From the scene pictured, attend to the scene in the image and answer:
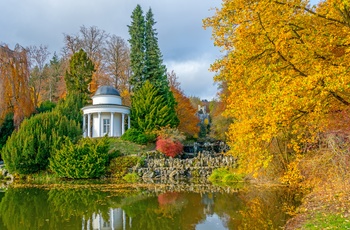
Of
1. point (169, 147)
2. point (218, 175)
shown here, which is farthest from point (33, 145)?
point (218, 175)

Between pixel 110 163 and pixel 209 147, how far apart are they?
10322mm

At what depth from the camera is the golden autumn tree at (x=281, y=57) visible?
687 centimetres

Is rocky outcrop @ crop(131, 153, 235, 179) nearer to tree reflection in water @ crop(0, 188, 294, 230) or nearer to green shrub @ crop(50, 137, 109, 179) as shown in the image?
green shrub @ crop(50, 137, 109, 179)

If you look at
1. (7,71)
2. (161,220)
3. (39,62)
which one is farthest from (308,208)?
(39,62)

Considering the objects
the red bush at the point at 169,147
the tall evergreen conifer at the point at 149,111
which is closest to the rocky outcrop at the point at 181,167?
the red bush at the point at 169,147

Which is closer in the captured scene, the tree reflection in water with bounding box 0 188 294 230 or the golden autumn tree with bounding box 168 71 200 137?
the tree reflection in water with bounding box 0 188 294 230

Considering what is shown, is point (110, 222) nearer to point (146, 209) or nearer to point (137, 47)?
point (146, 209)

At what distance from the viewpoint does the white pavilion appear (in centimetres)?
2817

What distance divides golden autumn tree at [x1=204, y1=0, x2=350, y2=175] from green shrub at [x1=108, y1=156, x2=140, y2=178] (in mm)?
13742

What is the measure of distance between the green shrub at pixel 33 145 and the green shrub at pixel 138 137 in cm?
488

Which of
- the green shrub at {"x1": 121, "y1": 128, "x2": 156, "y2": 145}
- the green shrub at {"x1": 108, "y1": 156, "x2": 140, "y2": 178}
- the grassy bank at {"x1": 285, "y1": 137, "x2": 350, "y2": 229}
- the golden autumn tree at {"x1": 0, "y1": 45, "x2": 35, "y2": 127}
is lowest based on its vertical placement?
the grassy bank at {"x1": 285, "y1": 137, "x2": 350, "y2": 229}

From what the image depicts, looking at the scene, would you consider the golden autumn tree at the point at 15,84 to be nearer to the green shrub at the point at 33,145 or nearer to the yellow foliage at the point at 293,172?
the green shrub at the point at 33,145

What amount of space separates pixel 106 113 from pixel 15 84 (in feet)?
25.9

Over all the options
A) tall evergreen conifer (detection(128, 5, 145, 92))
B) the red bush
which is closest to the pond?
the red bush
